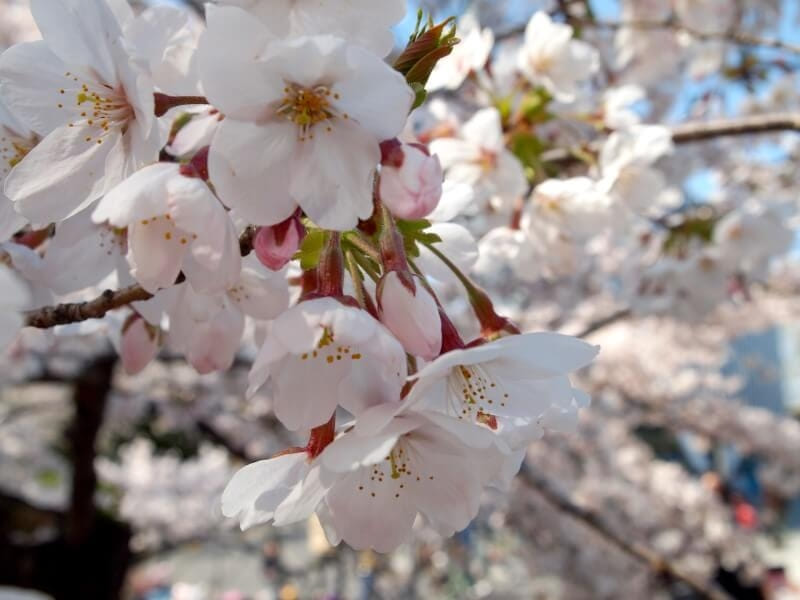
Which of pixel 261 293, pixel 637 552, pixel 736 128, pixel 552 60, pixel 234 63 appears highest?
pixel 234 63

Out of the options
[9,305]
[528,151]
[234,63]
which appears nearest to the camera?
[9,305]

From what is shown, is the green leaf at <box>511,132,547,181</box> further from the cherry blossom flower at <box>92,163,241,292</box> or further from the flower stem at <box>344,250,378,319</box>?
the cherry blossom flower at <box>92,163,241,292</box>

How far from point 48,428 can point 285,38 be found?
27.3 feet

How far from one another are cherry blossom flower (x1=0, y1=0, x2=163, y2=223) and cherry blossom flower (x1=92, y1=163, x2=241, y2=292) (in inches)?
2.2

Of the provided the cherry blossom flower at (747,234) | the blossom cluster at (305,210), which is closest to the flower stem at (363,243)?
the blossom cluster at (305,210)

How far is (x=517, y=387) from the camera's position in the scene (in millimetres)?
537

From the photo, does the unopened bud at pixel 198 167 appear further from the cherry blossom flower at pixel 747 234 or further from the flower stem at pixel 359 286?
the cherry blossom flower at pixel 747 234

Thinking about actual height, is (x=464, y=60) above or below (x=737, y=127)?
above

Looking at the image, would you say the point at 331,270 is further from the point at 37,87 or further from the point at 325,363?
the point at 37,87

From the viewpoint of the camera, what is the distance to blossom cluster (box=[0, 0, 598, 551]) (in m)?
0.45

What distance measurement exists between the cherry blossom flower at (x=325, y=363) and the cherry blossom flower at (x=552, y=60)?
87 cm

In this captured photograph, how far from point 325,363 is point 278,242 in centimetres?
10

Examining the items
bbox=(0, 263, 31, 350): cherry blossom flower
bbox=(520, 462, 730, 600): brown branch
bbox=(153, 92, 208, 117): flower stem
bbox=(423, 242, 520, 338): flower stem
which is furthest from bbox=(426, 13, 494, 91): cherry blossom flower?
bbox=(520, 462, 730, 600): brown branch

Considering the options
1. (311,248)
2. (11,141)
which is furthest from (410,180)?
(11,141)
